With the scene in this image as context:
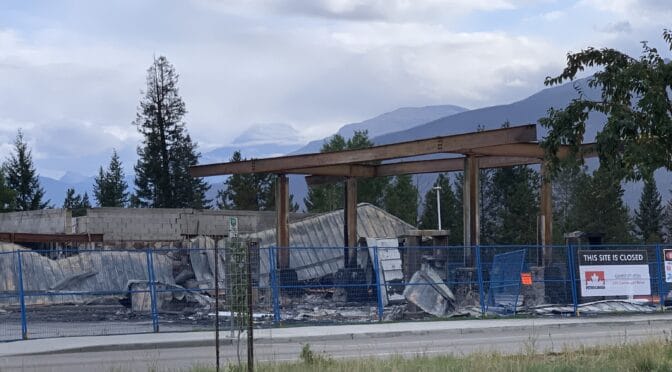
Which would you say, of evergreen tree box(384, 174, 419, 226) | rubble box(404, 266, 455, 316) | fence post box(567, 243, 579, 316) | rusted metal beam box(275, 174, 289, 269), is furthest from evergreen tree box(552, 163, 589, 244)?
rubble box(404, 266, 455, 316)

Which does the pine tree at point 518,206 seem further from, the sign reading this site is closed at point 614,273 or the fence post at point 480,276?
the fence post at point 480,276

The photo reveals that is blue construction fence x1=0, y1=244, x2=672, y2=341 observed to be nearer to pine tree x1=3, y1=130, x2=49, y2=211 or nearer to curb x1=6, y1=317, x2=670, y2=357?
curb x1=6, y1=317, x2=670, y2=357

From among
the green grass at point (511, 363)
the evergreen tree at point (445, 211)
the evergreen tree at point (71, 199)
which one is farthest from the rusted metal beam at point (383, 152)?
the evergreen tree at point (71, 199)

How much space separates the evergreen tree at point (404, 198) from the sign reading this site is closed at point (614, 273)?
3770 cm

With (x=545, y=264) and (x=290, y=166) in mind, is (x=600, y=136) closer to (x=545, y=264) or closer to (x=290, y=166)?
(x=545, y=264)

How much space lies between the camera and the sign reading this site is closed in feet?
100

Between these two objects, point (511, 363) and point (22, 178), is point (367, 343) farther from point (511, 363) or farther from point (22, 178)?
point (22, 178)

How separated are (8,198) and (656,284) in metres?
48.2

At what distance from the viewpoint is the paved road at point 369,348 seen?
18.1 metres

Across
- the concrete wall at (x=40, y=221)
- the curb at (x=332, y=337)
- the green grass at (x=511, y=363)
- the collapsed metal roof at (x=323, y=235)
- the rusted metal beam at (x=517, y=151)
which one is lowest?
the curb at (x=332, y=337)

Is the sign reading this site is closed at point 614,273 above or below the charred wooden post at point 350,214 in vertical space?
below

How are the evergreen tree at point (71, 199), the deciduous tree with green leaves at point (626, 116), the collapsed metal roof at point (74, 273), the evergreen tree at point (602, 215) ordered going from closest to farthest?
the deciduous tree with green leaves at point (626, 116), the collapsed metal roof at point (74, 273), the evergreen tree at point (602, 215), the evergreen tree at point (71, 199)

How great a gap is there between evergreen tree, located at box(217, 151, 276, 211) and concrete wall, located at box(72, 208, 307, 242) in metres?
22.4

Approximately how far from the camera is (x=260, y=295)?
2873 centimetres
